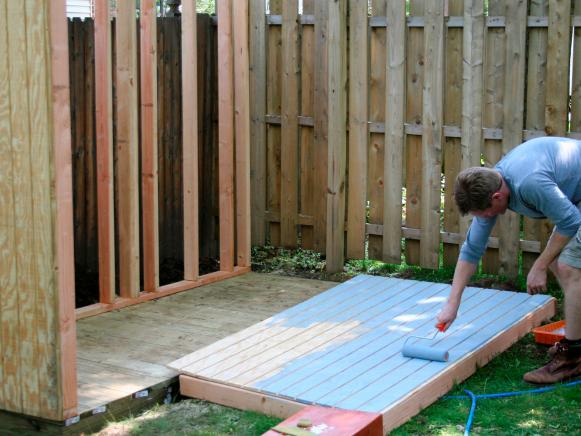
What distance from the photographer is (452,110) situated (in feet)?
23.0

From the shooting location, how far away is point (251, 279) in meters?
7.31

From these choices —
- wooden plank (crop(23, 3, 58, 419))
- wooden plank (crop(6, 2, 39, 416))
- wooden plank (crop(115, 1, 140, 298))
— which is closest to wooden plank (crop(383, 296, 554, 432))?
wooden plank (crop(23, 3, 58, 419))

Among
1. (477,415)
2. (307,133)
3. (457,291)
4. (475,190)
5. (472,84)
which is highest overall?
(472,84)

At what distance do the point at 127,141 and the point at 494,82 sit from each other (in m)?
2.79

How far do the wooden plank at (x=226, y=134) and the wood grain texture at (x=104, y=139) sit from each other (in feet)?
4.23

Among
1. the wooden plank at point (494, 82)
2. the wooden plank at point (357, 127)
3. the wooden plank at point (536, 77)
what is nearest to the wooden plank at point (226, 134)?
the wooden plank at point (357, 127)

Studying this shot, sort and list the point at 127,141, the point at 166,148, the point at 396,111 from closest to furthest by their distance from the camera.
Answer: the point at 127,141 → the point at 396,111 → the point at 166,148

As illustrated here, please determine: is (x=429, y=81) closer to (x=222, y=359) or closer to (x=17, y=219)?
(x=222, y=359)

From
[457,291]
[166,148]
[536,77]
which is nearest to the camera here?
[457,291]

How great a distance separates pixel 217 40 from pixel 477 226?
3651 millimetres

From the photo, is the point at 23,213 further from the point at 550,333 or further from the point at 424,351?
the point at 550,333

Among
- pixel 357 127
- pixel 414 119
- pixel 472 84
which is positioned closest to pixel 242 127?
pixel 357 127

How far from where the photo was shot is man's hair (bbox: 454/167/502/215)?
174 inches

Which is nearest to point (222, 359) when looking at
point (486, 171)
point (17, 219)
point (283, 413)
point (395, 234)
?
point (283, 413)
